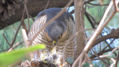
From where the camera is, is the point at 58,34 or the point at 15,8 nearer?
the point at 58,34

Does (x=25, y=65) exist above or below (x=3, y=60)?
below

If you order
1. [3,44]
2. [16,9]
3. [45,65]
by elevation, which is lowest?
[3,44]

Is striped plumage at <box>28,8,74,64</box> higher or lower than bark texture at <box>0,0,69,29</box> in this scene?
lower

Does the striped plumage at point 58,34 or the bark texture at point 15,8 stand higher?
the bark texture at point 15,8

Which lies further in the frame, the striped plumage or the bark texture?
the bark texture

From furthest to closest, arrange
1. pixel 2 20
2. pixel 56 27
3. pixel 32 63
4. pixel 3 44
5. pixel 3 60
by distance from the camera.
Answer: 1. pixel 3 44
2. pixel 2 20
3. pixel 56 27
4. pixel 32 63
5. pixel 3 60

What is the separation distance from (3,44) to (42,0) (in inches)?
14.3

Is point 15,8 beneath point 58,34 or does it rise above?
above

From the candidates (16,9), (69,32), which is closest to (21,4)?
(16,9)

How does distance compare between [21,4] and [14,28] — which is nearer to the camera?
[21,4]

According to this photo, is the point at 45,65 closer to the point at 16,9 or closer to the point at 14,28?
the point at 16,9

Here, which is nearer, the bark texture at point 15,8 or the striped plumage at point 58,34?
the striped plumage at point 58,34

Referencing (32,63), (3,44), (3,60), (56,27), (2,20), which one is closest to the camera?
(3,60)

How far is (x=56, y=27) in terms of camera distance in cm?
92
